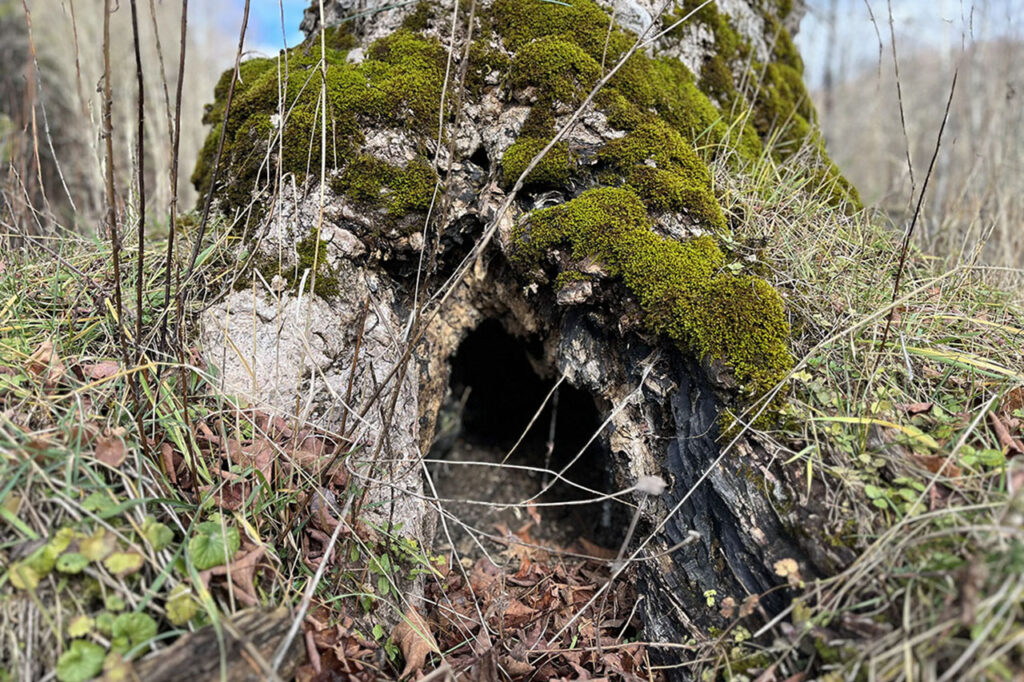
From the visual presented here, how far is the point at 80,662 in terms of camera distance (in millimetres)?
1367

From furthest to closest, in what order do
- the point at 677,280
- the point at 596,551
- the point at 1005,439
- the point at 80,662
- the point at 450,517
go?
the point at 596,551 < the point at 677,280 < the point at 450,517 < the point at 1005,439 < the point at 80,662

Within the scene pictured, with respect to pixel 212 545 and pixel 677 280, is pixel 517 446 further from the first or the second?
pixel 212 545

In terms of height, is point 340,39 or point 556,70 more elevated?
point 340,39

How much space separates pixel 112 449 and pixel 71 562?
1.05 feet

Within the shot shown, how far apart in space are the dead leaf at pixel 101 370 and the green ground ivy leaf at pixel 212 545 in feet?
2.19

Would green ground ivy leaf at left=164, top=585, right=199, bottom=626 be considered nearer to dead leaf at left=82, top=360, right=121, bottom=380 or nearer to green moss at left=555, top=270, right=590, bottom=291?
dead leaf at left=82, top=360, right=121, bottom=380

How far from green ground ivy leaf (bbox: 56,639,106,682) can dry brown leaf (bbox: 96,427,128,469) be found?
1.52 feet

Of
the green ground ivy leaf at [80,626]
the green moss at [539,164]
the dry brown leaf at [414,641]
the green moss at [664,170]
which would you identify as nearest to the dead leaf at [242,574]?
the green ground ivy leaf at [80,626]

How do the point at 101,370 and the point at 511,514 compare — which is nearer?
the point at 101,370

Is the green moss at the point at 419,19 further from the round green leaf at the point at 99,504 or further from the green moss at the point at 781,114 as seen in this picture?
the round green leaf at the point at 99,504

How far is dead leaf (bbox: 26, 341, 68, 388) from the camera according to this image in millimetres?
1820

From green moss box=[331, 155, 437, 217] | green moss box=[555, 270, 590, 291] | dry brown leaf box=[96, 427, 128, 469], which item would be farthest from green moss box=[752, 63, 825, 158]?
dry brown leaf box=[96, 427, 128, 469]

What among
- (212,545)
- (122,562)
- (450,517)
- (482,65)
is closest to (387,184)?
(482,65)

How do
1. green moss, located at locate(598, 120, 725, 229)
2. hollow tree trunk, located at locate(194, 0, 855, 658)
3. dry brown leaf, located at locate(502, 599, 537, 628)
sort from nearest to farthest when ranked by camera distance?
hollow tree trunk, located at locate(194, 0, 855, 658)
dry brown leaf, located at locate(502, 599, 537, 628)
green moss, located at locate(598, 120, 725, 229)
